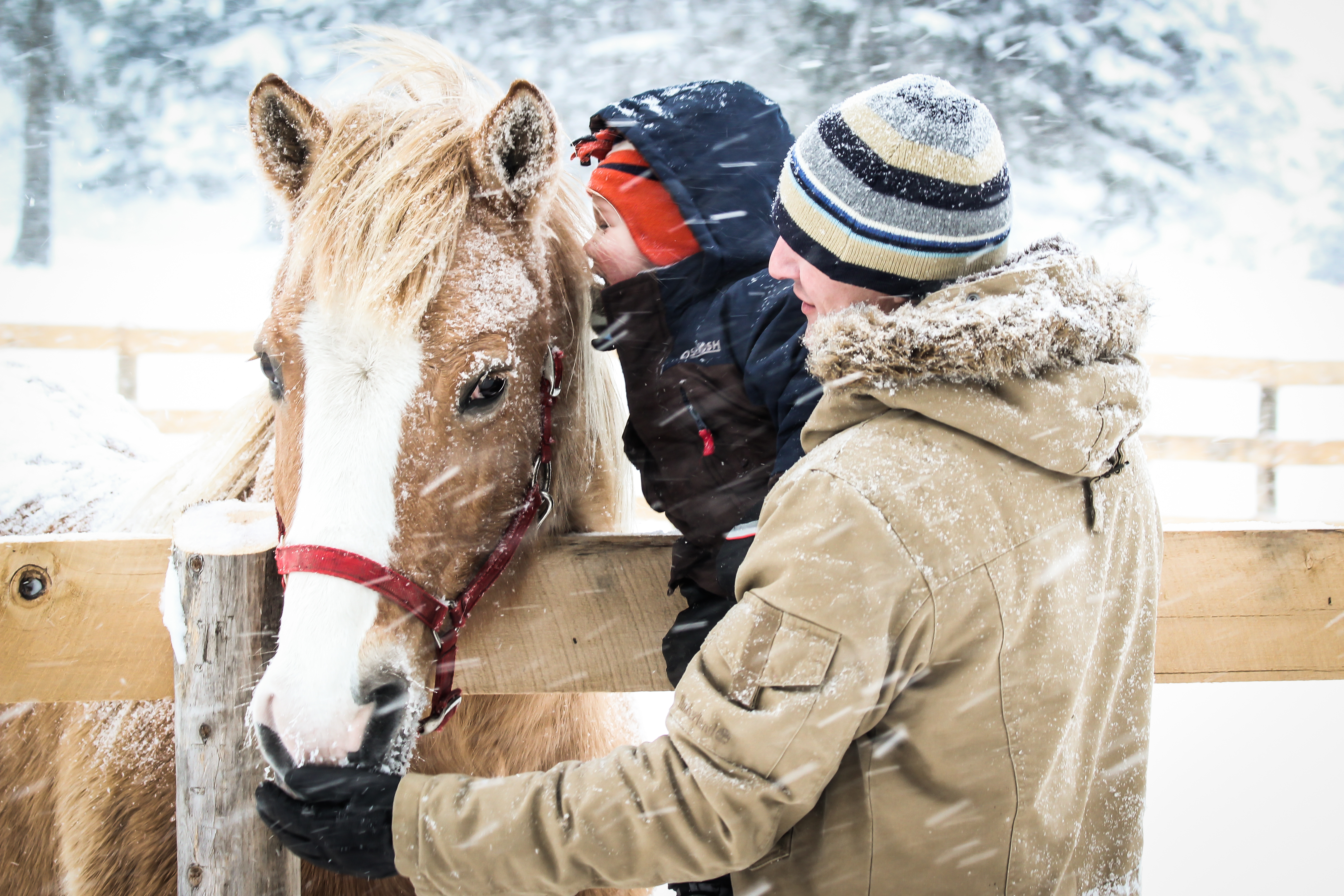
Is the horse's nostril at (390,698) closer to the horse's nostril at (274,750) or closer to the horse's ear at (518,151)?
the horse's nostril at (274,750)

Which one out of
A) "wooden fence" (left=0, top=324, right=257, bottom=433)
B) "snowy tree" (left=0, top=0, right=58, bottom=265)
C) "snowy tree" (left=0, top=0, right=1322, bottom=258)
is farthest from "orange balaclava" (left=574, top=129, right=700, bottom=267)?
"snowy tree" (left=0, top=0, right=58, bottom=265)

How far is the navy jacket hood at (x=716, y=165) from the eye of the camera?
61.8 inches

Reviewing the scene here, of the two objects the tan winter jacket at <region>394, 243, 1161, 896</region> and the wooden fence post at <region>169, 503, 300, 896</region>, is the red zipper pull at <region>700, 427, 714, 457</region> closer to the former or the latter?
the tan winter jacket at <region>394, 243, 1161, 896</region>

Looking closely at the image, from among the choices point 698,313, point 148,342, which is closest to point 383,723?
point 698,313

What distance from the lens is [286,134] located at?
1.59 meters

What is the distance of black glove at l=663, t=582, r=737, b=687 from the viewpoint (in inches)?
54.5

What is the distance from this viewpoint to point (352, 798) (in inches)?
40.8

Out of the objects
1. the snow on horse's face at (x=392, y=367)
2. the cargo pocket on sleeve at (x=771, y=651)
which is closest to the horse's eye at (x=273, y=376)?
the snow on horse's face at (x=392, y=367)

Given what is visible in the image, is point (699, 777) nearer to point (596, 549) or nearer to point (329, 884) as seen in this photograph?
point (596, 549)

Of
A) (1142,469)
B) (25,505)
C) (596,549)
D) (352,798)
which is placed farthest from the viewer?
(25,505)

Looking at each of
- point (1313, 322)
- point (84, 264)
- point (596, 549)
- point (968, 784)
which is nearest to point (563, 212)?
point (596, 549)

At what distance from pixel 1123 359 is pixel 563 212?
49.0 inches

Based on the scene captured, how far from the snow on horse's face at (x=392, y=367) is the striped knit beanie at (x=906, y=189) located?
2.22ft

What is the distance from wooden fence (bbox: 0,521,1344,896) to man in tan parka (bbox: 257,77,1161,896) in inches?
20.2
